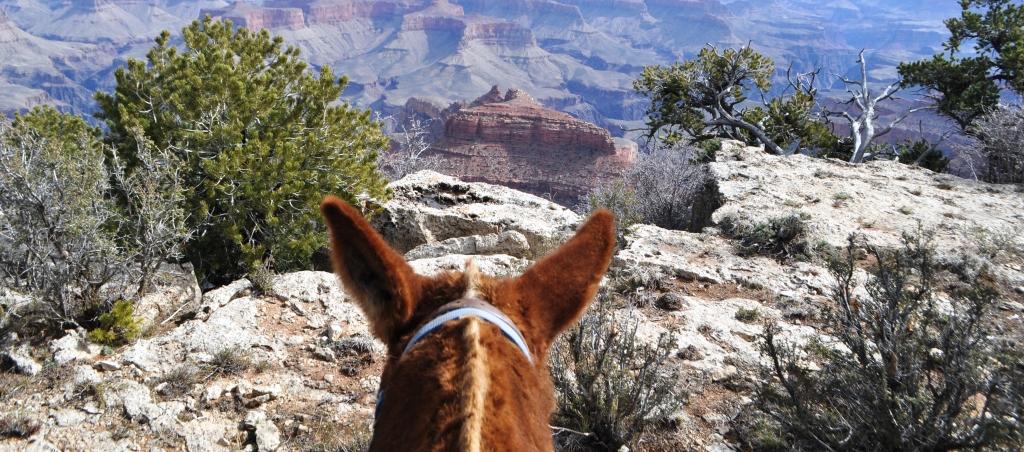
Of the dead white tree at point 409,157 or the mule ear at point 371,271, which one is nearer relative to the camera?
the mule ear at point 371,271

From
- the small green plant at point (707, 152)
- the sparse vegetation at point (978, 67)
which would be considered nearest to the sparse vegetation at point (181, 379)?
the small green plant at point (707, 152)

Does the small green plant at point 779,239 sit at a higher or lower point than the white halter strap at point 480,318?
lower

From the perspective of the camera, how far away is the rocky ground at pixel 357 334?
367 cm

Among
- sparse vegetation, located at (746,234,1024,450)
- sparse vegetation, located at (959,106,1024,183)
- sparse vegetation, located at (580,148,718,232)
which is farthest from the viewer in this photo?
sparse vegetation, located at (959,106,1024,183)

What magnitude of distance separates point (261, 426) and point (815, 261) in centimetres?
605

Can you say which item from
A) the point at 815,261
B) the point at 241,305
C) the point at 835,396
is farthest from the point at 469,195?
the point at 835,396

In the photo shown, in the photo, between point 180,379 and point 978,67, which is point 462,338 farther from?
point 978,67

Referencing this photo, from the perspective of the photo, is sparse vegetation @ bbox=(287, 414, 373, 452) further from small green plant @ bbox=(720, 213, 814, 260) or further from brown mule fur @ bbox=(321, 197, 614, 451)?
small green plant @ bbox=(720, 213, 814, 260)

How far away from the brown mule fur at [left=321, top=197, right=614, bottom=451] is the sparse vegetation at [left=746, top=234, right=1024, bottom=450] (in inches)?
85.2

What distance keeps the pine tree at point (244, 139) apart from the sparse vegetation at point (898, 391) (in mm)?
6333

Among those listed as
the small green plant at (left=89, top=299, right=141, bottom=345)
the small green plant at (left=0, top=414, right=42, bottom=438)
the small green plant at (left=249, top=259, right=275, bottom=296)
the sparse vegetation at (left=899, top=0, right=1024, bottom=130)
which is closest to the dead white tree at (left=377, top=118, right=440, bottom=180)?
the small green plant at (left=249, top=259, right=275, bottom=296)

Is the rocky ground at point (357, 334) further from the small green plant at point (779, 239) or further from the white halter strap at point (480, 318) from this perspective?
the white halter strap at point (480, 318)

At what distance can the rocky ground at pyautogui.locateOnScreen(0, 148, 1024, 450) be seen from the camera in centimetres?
367

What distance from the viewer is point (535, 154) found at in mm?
70188
